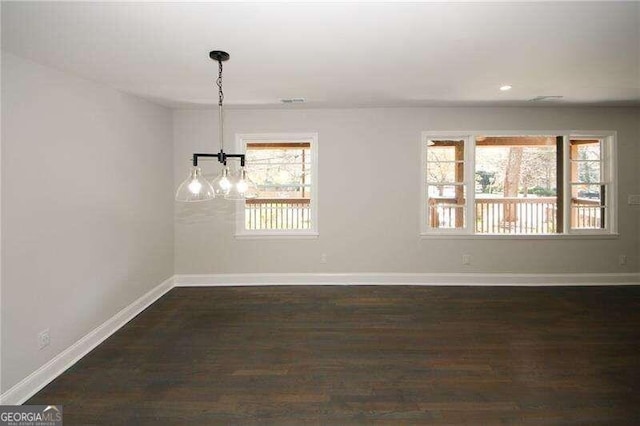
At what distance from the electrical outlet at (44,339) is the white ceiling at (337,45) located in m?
2.04

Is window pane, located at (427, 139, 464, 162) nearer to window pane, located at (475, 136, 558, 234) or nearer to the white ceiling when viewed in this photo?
window pane, located at (475, 136, 558, 234)

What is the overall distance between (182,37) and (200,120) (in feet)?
9.03

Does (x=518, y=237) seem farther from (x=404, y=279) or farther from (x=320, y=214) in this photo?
(x=320, y=214)

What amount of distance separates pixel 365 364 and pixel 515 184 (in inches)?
187

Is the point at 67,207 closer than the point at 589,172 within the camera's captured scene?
Yes

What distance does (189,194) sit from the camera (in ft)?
7.54

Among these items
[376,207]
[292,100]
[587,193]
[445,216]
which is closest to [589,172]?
[587,193]

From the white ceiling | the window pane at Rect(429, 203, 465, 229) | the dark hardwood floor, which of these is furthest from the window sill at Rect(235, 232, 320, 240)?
the white ceiling

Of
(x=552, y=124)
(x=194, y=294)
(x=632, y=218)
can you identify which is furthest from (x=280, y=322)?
(x=632, y=218)

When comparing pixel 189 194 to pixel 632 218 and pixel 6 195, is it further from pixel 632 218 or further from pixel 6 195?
pixel 632 218

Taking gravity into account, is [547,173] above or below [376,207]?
above

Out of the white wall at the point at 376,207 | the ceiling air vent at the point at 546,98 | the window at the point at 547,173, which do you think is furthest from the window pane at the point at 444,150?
the ceiling air vent at the point at 546,98

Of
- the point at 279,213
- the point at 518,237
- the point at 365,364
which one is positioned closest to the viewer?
the point at 365,364

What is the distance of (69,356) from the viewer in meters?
2.92
